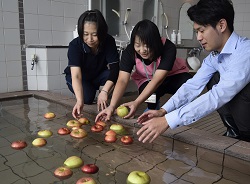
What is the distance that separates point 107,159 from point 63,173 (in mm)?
300

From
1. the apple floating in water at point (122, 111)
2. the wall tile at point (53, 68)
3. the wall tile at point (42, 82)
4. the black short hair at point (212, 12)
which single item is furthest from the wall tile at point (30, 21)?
the black short hair at point (212, 12)

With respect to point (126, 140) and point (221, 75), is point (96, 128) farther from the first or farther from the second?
point (221, 75)

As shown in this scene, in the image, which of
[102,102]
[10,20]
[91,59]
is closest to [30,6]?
[10,20]

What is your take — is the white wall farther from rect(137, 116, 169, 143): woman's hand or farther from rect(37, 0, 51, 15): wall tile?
rect(137, 116, 169, 143): woman's hand

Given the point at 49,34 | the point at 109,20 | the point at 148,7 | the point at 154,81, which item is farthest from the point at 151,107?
the point at 148,7

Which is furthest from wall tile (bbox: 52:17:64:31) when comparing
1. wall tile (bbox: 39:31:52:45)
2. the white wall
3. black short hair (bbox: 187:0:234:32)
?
black short hair (bbox: 187:0:234:32)

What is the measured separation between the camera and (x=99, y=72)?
262 centimetres

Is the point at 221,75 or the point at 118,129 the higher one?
the point at 221,75

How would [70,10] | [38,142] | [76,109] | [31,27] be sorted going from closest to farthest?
[38,142], [76,109], [31,27], [70,10]

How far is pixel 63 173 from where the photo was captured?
1.16 meters

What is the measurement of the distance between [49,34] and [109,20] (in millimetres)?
1082

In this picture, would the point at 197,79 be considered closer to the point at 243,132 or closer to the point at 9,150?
the point at 243,132

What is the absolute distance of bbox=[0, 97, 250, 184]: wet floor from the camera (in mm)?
1191

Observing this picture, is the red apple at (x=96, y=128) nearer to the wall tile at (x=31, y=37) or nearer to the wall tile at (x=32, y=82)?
the wall tile at (x=32, y=82)
